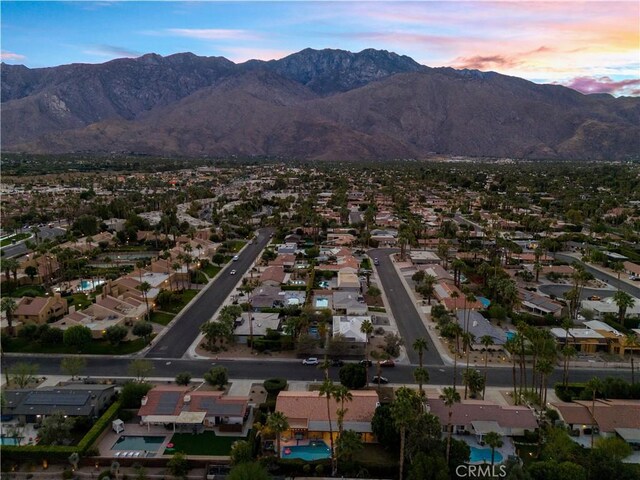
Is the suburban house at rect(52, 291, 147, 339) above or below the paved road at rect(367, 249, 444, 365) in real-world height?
above

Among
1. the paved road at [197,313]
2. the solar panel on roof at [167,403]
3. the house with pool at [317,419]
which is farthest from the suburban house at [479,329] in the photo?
the solar panel on roof at [167,403]

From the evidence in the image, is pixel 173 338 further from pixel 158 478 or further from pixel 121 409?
pixel 158 478

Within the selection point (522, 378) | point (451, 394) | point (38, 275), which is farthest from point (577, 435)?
point (38, 275)

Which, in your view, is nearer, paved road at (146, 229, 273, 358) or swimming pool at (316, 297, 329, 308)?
paved road at (146, 229, 273, 358)

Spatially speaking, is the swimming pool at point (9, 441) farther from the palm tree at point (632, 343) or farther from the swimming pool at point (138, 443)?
the palm tree at point (632, 343)

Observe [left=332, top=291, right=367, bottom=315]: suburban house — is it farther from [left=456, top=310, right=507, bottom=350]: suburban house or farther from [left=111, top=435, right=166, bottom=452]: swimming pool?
[left=111, top=435, right=166, bottom=452]: swimming pool

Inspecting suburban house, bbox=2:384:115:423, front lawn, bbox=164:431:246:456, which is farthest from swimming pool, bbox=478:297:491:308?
suburban house, bbox=2:384:115:423
